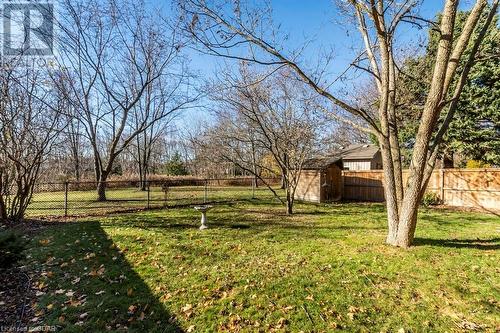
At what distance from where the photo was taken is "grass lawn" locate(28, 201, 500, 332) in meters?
2.88

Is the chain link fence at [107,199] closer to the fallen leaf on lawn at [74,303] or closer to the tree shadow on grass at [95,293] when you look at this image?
the tree shadow on grass at [95,293]

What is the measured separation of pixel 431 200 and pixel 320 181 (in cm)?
493

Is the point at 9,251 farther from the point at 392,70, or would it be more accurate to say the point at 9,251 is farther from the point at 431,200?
the point at 431,200

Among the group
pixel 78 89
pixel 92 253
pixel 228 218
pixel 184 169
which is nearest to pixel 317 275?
pixel 92 253

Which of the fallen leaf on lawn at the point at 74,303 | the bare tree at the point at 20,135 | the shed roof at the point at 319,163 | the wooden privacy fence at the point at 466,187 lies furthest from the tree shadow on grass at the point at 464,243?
the bare tree at the point at 20,135

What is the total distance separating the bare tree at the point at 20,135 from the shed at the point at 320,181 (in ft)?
36.6

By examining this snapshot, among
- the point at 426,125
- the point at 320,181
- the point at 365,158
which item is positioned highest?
the point at 365,158

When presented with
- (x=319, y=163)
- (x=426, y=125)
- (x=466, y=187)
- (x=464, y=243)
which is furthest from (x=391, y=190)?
(x=319, y=163)

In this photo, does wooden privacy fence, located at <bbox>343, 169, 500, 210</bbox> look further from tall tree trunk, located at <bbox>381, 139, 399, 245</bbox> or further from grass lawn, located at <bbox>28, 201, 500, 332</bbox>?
tall tree trunk, located at <bbox>381, 139, 399, 245</bbox>

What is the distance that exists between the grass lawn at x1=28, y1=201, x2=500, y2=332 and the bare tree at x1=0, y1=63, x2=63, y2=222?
204 cm

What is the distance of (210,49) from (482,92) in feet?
42.9

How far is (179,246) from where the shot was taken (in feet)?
17.9

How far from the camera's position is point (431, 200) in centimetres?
1205

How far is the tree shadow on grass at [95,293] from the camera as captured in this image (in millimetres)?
2865
